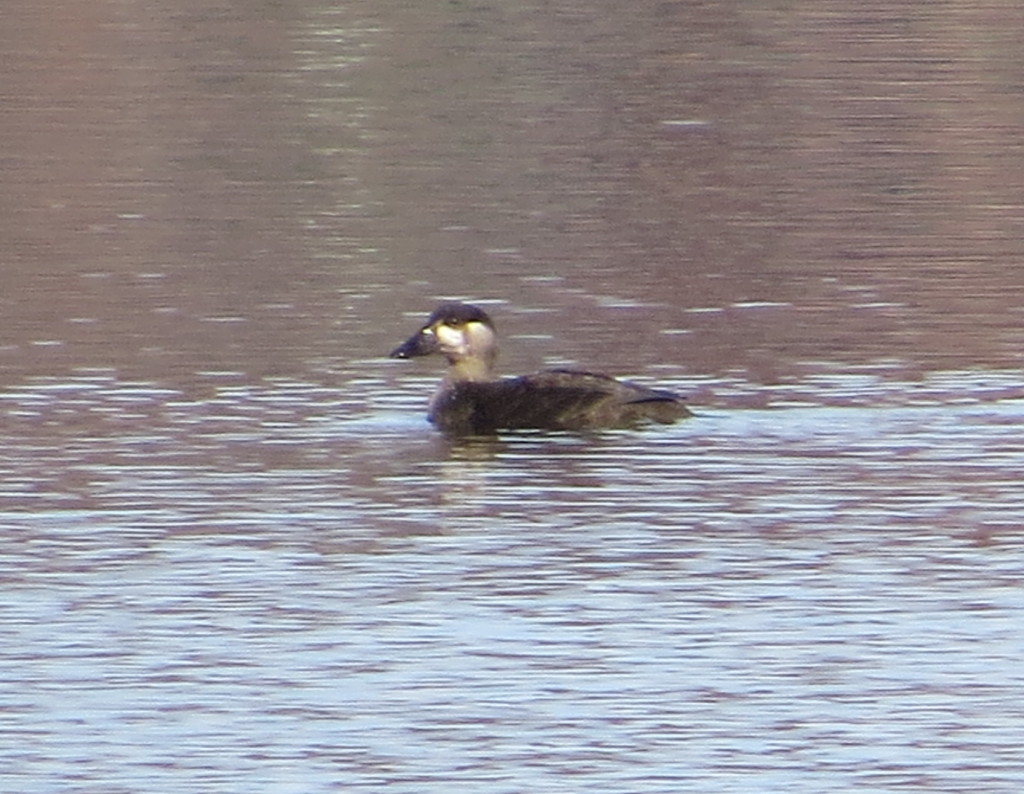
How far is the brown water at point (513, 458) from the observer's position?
8.74m

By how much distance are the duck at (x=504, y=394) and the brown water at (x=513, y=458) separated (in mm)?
123

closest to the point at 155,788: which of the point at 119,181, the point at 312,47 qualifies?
the point at 119,181

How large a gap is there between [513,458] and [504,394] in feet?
2.24

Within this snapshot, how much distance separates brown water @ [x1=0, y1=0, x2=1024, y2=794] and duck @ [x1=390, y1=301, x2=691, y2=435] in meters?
0.12

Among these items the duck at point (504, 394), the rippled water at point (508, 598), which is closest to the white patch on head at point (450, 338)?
the duck at point (504, 394)

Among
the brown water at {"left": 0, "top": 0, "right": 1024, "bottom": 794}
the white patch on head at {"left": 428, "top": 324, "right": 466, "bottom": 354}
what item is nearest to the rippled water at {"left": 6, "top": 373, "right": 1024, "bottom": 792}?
the brown water at {"left": 0, "top": 0, "right": 1024, "bottom": 794}

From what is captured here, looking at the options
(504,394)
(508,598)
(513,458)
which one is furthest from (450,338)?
(508,598)

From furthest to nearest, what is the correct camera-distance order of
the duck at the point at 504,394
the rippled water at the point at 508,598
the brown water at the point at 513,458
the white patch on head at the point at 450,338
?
the white patch on head at the point at 450,338 < the duck at the point at 504,394 < the brown water at the point at 513,458 < the rippled water at the point at 508,598

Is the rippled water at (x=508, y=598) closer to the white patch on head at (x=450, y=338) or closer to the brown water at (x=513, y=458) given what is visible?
the brown water at (x=513, y=458)

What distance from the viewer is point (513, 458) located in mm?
13281

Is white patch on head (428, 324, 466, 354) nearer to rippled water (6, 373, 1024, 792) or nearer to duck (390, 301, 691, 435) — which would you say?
duck (390, 301, 691, 435)

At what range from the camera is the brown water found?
8742 mm

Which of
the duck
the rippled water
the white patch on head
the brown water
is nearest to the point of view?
the rippled water

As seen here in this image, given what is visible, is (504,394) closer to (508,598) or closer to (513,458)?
(513,458)
